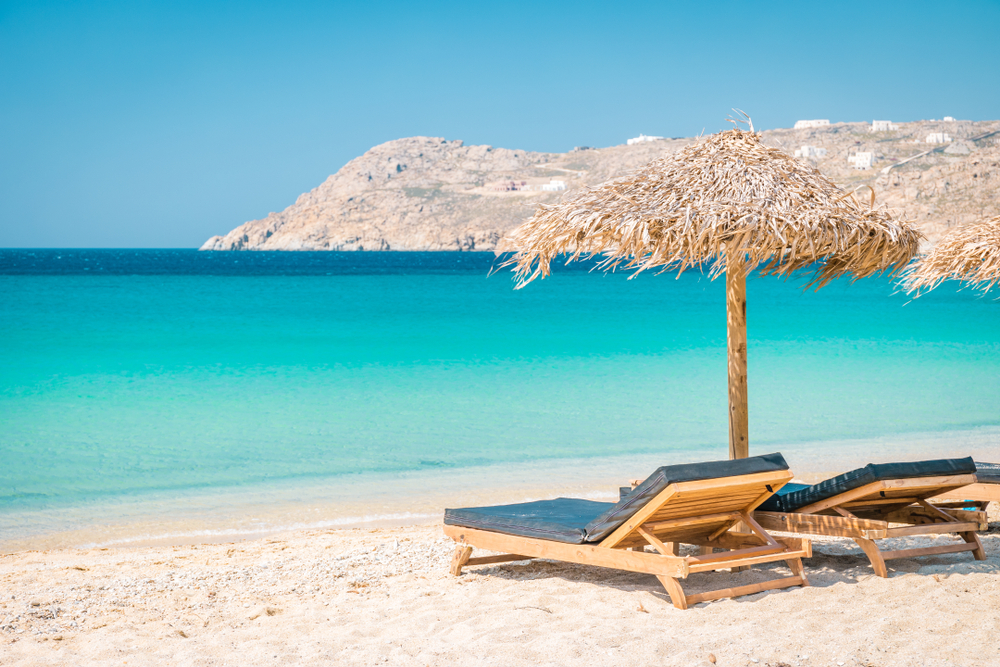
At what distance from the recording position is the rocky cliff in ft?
119

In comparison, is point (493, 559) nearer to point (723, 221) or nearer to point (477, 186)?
point (723, 221)

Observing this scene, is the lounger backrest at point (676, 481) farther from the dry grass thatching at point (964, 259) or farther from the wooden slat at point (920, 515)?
the dry grass thatching at point (964, 259)

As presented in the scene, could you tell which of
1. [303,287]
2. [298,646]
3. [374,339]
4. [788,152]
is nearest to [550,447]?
[788,152]

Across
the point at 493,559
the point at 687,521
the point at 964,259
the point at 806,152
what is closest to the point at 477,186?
the point at 806,152

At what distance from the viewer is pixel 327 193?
152 meters

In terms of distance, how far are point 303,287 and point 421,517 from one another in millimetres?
37647

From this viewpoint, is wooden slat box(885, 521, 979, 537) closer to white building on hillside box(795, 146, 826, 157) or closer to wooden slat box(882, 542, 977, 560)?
wooden slat box(882, 542, 977, 560)

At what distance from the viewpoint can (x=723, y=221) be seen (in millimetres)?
3369

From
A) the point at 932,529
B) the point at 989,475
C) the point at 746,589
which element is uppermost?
the point at 989,475

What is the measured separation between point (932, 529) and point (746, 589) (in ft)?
3.19

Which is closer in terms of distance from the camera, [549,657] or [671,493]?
[549,657]

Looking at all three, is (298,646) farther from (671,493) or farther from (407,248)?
(407,248)

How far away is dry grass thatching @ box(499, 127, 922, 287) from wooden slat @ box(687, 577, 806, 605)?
136cm

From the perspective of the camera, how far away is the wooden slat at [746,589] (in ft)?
10.6
